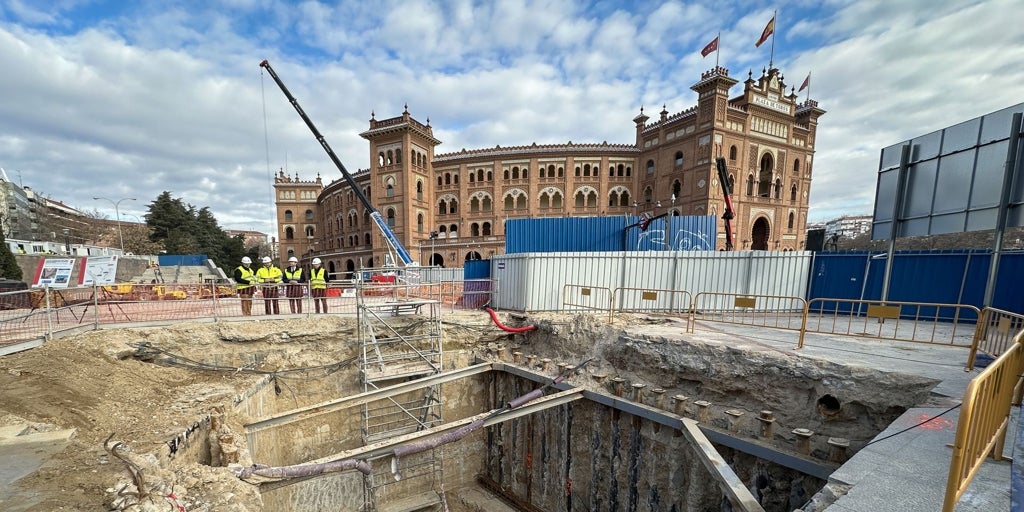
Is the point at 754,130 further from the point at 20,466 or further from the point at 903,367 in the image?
the point at 20,466

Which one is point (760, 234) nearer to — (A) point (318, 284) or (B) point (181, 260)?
(A) point (318, 284)

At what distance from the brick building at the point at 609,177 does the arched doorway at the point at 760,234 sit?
0.42 feet

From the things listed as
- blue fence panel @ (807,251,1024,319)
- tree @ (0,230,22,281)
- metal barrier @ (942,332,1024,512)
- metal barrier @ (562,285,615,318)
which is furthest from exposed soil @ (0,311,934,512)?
tree @ (0,230,22,281)

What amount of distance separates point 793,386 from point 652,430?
8.06 feet

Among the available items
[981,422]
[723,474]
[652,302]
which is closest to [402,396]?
[723,474]

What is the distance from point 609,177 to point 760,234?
52.6 ft

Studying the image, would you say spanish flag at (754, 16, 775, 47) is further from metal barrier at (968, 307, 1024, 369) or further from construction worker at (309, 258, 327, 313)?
construction worker at (309, 258, 327, 313)

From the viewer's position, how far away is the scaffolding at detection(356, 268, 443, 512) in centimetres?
823

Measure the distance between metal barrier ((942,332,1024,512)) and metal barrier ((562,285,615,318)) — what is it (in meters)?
8.49

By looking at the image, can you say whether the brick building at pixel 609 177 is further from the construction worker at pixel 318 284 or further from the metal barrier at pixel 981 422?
the metal barrier at pixel 981 422

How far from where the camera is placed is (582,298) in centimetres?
1145

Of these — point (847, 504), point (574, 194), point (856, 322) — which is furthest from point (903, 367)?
point (574, 194)

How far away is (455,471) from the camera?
9.27 meters

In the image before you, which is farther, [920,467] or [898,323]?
[898,323]
